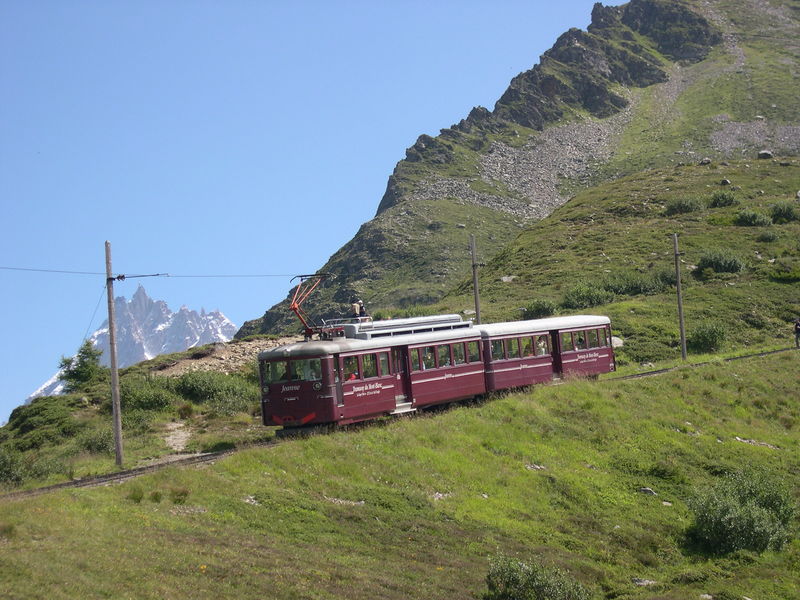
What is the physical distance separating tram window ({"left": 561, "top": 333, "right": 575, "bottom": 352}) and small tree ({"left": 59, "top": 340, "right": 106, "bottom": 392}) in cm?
2370

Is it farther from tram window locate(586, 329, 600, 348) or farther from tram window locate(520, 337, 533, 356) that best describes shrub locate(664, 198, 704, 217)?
tram window locate(520, 337, 533, 356)

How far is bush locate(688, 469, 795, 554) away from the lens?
22.3 metres

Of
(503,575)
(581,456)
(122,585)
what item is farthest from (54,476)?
(581,456)

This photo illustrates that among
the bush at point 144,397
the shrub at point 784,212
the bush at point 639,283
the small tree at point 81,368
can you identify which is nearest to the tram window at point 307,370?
the bush at point 144,397

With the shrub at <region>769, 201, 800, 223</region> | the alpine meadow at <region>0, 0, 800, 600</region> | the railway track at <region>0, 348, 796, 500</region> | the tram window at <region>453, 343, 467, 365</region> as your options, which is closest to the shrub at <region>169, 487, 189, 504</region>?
the alpine meadow at <region>0, 0, 800, 600</region>

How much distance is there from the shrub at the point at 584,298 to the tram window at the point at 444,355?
3002 centimetres

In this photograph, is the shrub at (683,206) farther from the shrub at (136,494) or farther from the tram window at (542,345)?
the shrub at (136,494)

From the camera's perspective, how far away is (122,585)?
1268 cm

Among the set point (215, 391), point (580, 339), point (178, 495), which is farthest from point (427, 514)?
point (580, 339)

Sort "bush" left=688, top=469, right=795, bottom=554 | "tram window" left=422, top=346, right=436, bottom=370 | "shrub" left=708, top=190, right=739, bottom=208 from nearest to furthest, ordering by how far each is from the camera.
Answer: "bush" left=688, top=469, right=795, bottom=554, "tram window" left=422, top=346, right=436, bottom=370, "shrub" left=708, top=190, right=739, bottom=208

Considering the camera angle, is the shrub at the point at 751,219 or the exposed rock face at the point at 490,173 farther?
the exposed rock face at the point at 490,173

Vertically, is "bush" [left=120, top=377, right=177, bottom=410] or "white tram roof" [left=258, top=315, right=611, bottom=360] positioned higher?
"white tram roof" [left=258, top=315, right=611, bottom=360]

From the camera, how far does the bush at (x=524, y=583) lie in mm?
16109

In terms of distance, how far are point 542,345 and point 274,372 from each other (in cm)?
1404
